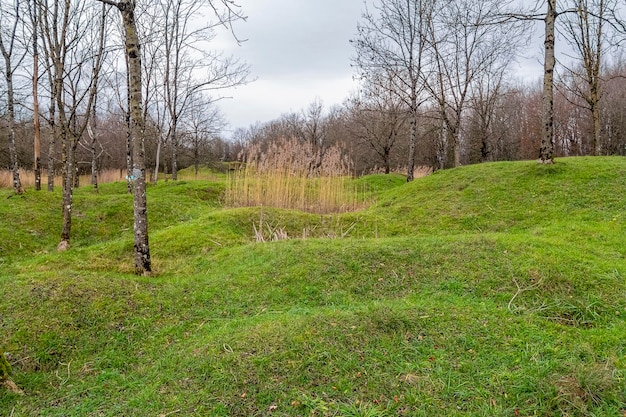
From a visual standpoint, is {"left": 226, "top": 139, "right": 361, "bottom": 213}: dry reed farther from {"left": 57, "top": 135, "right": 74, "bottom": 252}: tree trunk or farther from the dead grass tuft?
the dead grass tuft

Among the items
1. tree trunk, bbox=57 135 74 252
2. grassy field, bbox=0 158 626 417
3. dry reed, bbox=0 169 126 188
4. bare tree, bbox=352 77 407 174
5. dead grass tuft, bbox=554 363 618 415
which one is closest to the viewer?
dead grass tuft, bbox=554 363 618 415

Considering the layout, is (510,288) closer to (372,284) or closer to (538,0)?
(372,284)

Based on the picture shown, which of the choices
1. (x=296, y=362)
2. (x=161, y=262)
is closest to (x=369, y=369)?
(x=296, y=362)

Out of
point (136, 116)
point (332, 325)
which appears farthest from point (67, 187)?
point (332, 325)

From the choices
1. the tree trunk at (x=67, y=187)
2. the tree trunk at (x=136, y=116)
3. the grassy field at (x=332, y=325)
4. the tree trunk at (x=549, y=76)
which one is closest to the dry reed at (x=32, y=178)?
the tree trunk at (x=67, y=187)

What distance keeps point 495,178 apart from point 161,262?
21.4 feet

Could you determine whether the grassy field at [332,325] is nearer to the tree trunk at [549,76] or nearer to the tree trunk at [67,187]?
the tree trunk at [67,187]

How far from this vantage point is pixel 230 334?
2816mm

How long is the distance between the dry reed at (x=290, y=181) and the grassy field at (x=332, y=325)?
7.99 feet

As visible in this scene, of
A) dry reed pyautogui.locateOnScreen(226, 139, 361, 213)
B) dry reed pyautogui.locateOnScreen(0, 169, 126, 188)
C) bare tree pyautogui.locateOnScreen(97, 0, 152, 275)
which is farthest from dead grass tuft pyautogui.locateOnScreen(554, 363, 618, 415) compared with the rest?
dry reed pyautogui.locateOnScreen(0, 169, 126, 188)

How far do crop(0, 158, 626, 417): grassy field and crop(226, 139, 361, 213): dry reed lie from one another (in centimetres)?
243

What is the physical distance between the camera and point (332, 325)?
2729 mm

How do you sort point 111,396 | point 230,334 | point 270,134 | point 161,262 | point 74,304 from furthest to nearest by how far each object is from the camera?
point 270,134, point 161,262, point 74,304, point 230,334, point 111,396

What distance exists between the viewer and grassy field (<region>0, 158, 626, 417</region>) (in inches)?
82.4
